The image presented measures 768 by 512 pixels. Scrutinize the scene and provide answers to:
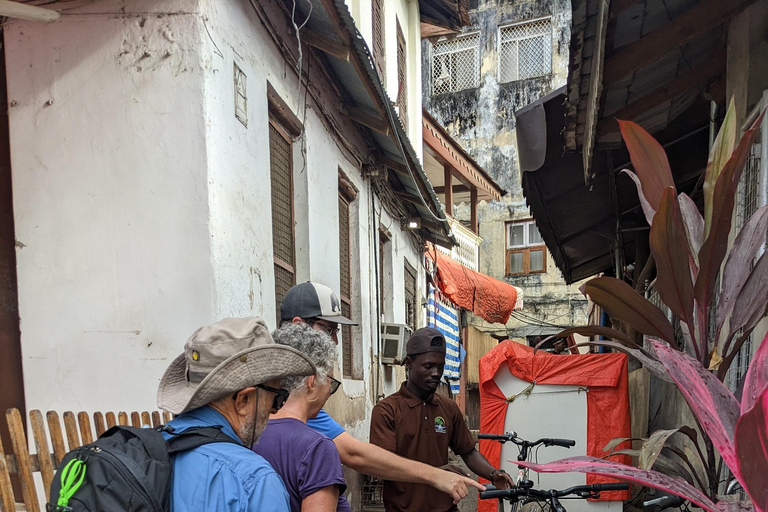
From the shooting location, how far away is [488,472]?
13.3 feet

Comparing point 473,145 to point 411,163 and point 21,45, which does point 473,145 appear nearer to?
point 411,163

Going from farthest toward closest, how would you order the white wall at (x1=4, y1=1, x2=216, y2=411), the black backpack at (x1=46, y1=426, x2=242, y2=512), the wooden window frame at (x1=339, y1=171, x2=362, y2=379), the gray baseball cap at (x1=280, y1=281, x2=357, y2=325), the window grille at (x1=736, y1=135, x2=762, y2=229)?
the wooden window frame at (x1=339, y1=171, x2=362, y2=379)
the white wall at (x1=4, y1=1, x2=216, y2=411)
the gray baseball cap at (x1=280, y1=281, x2=357, y2=325)
the window grille at (x1=736, y1=135, x2=762, y2=229)
the black backpack at (x1=46, y1=426, x2=242, y2=512)

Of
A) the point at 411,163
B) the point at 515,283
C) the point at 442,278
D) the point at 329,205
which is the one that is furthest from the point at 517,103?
the point at 329,205

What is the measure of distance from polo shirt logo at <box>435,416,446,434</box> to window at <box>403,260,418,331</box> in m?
8.19

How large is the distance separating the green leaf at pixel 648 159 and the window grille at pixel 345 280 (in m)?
5.56

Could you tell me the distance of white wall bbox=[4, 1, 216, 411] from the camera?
3.83m

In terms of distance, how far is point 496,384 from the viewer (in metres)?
6.50

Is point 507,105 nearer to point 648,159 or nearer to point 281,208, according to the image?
point 281,208

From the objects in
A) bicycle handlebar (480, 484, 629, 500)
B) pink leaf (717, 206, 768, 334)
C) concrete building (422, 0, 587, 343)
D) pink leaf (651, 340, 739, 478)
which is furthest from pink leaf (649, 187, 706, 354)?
concrete building (422, 0, 587, 343)

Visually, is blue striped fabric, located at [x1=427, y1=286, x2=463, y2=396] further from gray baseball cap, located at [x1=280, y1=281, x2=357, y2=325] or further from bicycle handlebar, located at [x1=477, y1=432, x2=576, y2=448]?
gray baseball cap, located at [x1=280, y1=281, x2=357, y2=325]

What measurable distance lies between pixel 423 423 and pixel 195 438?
2.54m

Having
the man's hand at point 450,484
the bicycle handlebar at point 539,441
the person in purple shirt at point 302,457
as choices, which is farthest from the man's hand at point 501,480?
the person in purple shirt at point 302,457

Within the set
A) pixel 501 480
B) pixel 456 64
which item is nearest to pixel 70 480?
pixel 501 480

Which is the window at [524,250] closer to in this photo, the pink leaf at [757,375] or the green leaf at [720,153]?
the green leaf at [720,153]
